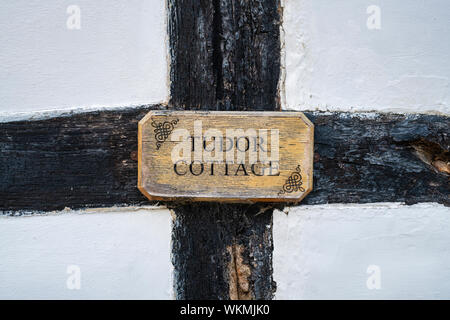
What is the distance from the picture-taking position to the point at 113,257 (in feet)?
2.50

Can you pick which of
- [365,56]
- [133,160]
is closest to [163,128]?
[133,160]

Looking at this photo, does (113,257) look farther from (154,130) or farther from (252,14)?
(252,14)

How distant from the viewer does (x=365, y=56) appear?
76 cm

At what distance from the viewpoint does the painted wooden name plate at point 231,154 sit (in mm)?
732

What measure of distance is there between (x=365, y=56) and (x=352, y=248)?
1.48ft

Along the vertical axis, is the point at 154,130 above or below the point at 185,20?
below

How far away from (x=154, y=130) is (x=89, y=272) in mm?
368

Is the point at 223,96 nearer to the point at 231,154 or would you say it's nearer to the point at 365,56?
the point at 231,154

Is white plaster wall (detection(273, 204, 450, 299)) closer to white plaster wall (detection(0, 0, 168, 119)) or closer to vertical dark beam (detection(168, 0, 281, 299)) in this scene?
vertical dark beam (detection(168, 0, 281, 299))

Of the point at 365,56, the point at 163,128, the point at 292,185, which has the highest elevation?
the point at 365,56

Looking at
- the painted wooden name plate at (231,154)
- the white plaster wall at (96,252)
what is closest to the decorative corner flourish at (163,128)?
the painted wooden name plate at (231,154)

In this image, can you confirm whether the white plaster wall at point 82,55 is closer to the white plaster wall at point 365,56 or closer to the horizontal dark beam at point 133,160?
the horizontal dark beam at point 133,160
